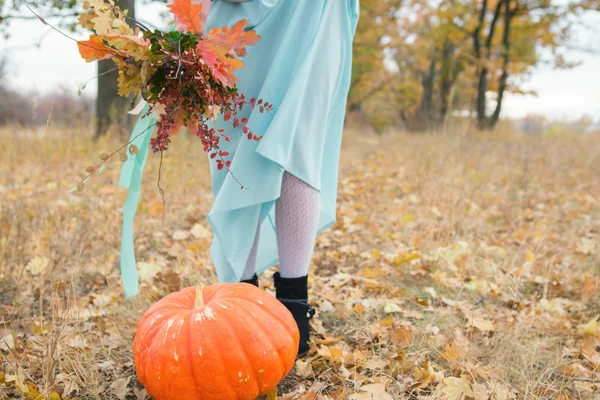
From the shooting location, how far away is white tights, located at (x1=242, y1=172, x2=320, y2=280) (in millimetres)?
1624

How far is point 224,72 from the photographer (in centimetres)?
134

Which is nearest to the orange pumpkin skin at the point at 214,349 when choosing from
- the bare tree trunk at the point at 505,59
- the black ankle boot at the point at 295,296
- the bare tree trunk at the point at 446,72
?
the black ankle boot at the point at 295,296

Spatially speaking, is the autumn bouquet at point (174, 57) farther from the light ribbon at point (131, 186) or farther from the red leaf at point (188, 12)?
the light ribbon at point (131, 186)

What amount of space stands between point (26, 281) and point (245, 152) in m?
1.42

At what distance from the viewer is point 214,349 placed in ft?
4.22

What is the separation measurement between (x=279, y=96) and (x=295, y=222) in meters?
0.43

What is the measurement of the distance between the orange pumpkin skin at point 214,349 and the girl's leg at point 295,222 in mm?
244

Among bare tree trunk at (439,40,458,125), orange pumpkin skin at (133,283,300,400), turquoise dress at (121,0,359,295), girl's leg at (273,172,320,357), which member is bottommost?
orange pumpkin skin at (133,283,300,400)

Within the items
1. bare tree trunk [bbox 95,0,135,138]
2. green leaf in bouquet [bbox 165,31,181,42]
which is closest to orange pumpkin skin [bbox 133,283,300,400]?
green leaf in bouquet [bbox 165,31,181,42]

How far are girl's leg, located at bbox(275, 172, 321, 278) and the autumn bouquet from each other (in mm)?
339

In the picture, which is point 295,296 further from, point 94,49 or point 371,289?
point 94,49

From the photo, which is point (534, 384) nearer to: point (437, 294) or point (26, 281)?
point (437, 294)

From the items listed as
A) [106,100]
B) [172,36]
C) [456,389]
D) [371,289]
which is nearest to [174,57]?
[172,36]

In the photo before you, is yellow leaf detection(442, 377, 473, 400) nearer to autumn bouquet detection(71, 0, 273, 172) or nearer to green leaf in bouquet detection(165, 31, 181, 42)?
autumn bouquet detection(71, 0, 273, 172)
